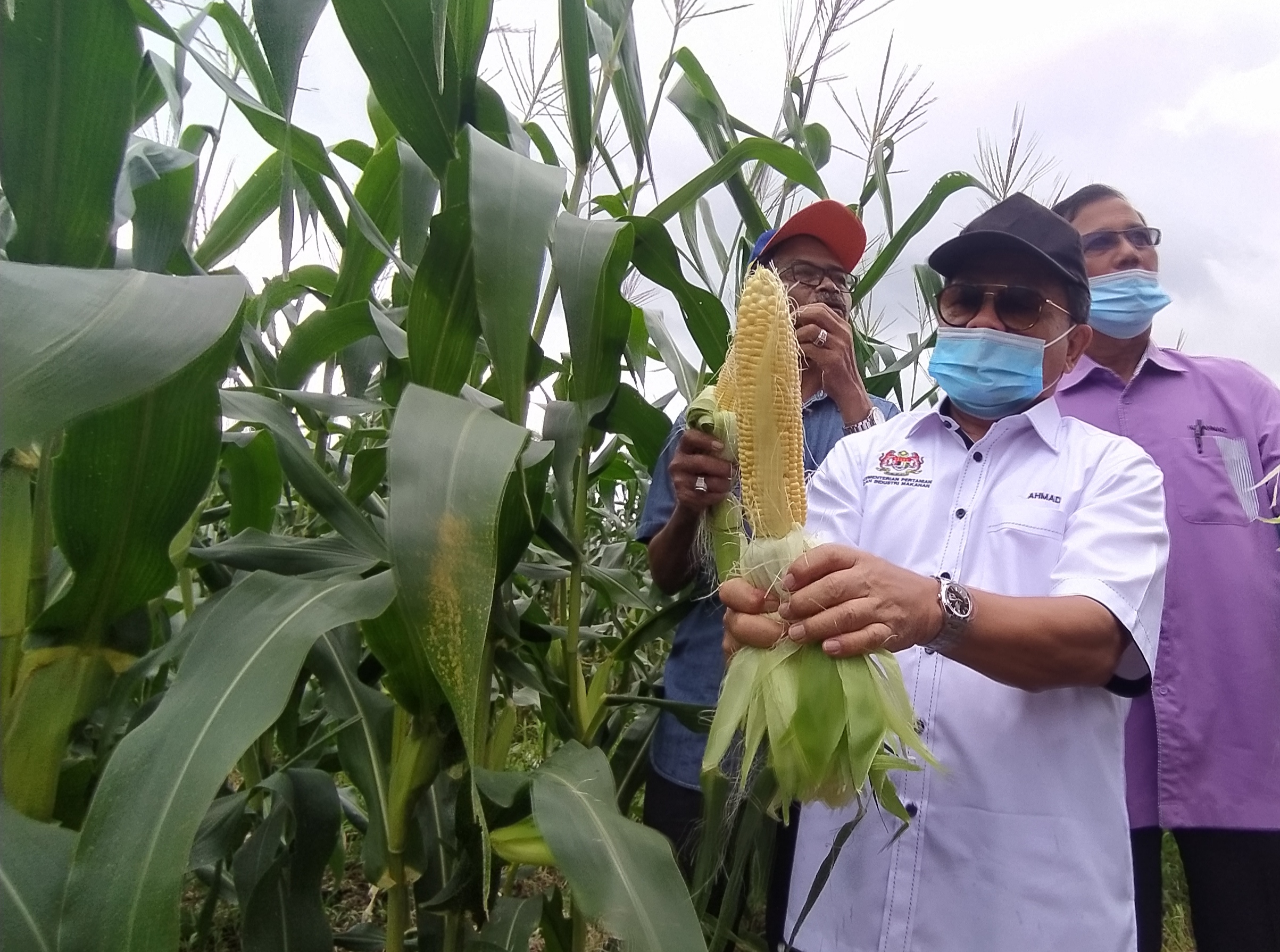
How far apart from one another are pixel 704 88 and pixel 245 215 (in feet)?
2.91

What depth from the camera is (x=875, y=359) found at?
2.56m

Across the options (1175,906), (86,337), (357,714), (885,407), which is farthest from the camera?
(1175,906)

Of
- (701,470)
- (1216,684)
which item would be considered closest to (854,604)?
(701,470)

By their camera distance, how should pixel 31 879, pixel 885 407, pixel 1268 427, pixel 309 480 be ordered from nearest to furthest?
1. pixel 31 879
2. pixel 309 480
3. pixel 1268 427
4. pixel 885 407

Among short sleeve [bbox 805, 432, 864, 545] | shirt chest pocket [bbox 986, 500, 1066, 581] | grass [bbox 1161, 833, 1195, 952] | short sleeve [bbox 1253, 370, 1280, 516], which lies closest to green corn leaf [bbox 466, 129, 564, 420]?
short sleeve [bbox 805, 432, 864, 545]

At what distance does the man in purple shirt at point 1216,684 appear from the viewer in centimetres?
145

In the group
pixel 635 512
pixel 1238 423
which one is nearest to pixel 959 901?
pixel 1238 423

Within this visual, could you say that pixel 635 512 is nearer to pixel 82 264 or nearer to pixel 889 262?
pixel 889 262

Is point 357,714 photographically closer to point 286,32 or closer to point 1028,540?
point 286,32

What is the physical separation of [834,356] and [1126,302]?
80 cm

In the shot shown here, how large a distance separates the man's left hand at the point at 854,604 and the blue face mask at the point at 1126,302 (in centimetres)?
123

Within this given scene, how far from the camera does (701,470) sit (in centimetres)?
104

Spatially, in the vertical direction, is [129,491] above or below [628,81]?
below

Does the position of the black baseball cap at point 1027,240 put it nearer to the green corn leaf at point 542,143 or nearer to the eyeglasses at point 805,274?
the eyeglasses at point 805,274
